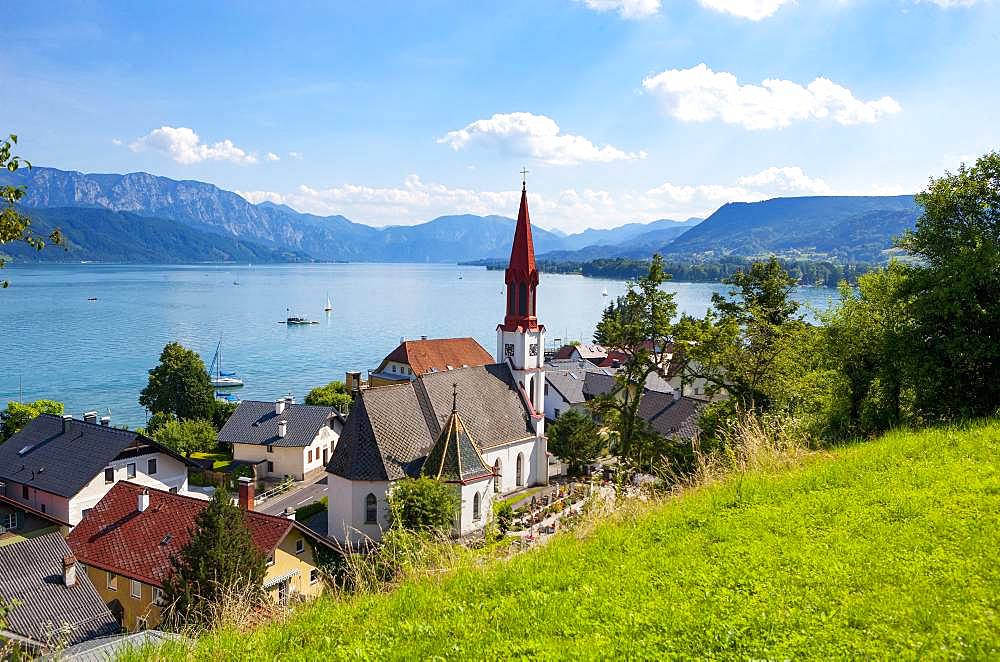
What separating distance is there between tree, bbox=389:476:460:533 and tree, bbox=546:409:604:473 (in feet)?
42.9

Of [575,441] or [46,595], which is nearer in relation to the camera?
[46,595]

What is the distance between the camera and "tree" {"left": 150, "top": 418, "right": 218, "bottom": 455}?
149 ft

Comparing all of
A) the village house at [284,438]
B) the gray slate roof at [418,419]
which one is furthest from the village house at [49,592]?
the village house at [284,438]

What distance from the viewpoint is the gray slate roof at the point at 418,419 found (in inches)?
1213

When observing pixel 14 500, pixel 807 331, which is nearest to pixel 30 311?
pixel 14 500

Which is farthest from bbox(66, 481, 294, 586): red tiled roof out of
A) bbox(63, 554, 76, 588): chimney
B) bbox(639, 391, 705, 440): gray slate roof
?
bbox(639, 391, 705, 440): gray slate roof

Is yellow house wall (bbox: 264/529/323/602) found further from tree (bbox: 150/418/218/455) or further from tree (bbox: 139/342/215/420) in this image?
tree (bbox: 139/342/215/420)

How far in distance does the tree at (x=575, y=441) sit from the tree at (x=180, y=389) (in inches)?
1238

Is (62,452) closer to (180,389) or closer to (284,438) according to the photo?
(284,438)

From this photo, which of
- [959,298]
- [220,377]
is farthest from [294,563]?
[220,377]

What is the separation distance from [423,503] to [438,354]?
40596 mm

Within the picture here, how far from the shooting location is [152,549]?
936 inches

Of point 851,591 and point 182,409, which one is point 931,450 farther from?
point 182,409

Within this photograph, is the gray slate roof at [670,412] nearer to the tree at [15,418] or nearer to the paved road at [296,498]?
the paved road at [296,498]
